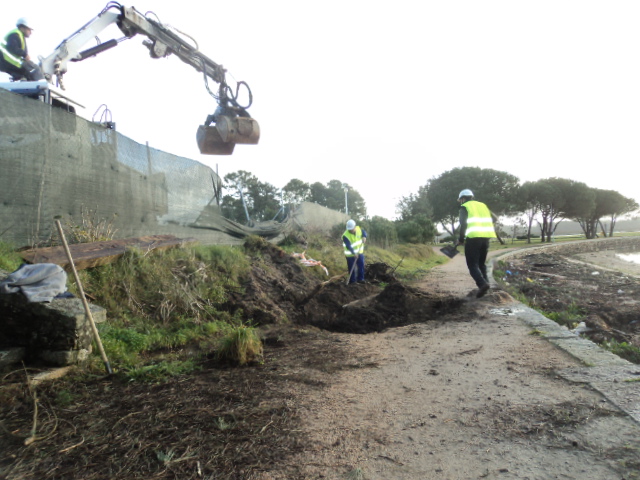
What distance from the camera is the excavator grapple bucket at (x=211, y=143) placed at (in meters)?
7.75

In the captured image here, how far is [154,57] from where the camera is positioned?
8055 millimetres

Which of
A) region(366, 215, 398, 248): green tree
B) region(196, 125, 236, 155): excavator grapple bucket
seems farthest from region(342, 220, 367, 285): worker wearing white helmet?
region(366, 215, 398, 248): green tree

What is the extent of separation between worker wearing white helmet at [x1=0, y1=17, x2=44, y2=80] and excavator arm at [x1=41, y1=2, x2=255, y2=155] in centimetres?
20

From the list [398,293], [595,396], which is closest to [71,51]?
[398,293]

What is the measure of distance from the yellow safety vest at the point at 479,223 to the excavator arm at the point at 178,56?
426 cm

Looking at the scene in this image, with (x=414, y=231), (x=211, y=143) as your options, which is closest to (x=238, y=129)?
(x=211, y=143)

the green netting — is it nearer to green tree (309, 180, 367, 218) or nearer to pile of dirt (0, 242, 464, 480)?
pile of dirt (0, 242, 464, 480)

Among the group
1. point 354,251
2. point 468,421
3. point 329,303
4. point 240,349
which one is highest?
point 354,251

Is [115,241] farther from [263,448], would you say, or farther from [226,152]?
[263,448]

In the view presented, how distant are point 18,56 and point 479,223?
8008 millimetres

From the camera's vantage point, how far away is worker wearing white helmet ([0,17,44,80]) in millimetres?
6121

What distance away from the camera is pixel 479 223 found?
259 inches

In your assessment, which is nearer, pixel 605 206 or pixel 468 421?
pixel 468 421

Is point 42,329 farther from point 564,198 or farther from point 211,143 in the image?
point 564,198
